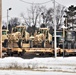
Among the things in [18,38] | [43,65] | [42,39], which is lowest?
[43,65]

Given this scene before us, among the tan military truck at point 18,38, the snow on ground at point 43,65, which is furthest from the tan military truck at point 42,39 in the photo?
the snow on ground at point 43,65

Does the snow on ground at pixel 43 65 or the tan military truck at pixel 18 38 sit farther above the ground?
the tan military truck at pixel 18 38

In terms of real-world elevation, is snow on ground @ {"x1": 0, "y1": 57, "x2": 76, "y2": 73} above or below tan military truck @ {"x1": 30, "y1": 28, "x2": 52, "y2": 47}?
below

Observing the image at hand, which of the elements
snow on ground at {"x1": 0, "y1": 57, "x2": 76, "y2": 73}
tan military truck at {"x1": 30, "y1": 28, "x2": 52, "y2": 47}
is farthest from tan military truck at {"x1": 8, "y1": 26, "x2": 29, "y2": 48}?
snow on ground at {"x1": 0, "y1": 57, "x2": 76, "y2": 73}

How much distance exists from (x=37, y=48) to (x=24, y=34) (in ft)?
9.49

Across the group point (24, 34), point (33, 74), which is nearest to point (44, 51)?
point (24, 34)

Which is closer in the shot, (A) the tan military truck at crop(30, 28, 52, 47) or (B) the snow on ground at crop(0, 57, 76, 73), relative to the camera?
(B) the snow on ground at crop(0, 57, 76, 73)

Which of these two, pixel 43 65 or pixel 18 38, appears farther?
pixel 18 38

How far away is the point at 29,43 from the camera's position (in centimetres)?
4022

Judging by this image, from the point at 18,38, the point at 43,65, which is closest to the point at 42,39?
the point at 18,38

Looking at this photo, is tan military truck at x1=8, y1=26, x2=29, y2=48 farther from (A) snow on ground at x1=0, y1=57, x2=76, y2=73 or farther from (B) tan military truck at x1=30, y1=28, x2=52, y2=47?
(A) snow on ground at x1=0, y1=57, x2=76, y2=73

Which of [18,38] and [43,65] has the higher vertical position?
[18,38]

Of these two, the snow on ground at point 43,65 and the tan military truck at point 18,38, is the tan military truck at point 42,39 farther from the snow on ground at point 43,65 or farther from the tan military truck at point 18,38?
the snow on ground at point 43,65

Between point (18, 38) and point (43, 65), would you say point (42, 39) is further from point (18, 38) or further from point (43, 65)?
point (43, 65)
